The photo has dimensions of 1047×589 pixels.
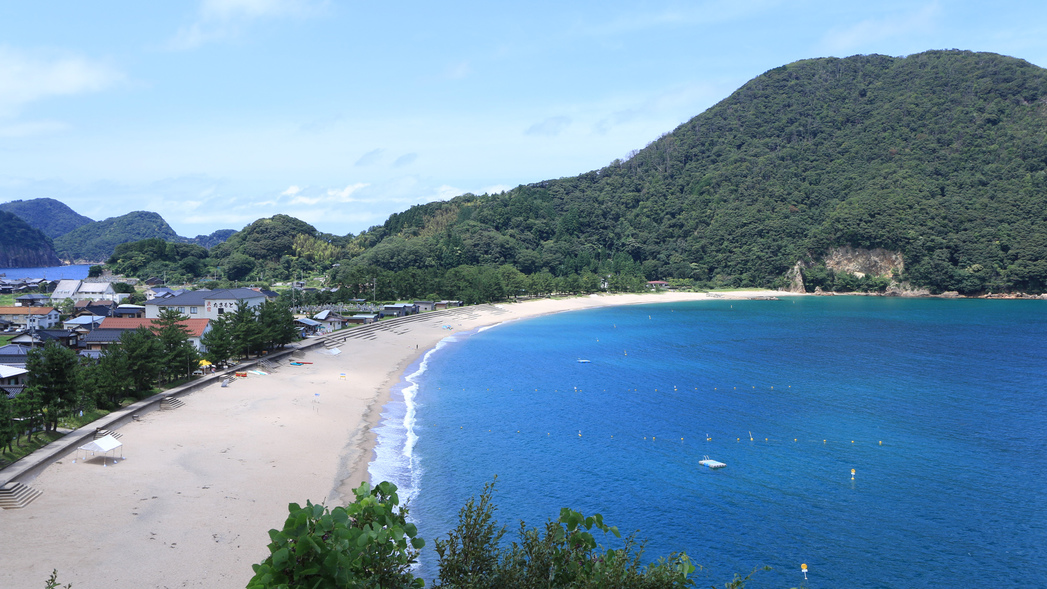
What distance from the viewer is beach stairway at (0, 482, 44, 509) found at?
1938 centimetres

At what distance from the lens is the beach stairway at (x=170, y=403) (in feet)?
107

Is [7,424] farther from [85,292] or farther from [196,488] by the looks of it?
[85,292]

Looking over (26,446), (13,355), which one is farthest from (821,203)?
(26,446)

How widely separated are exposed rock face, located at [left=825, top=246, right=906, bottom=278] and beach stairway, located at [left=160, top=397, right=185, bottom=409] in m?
140

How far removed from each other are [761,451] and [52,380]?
32.0m

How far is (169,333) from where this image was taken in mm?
37031

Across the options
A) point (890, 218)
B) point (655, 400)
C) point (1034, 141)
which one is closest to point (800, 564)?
point (655, 400)

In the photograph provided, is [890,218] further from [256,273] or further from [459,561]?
[459,561]

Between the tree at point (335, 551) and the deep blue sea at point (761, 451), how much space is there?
1272 cm

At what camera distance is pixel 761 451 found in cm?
3038

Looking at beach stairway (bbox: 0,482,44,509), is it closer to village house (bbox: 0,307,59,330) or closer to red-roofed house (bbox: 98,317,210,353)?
red-roofed house (bbox: 98,317,210,353)

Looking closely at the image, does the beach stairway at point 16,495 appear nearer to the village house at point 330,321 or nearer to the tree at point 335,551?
the tree at point 335,551

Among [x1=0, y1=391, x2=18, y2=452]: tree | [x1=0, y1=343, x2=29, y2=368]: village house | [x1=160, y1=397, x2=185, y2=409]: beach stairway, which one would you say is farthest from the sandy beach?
[x1=0, y1=343, x2=29, y2=368]: village house

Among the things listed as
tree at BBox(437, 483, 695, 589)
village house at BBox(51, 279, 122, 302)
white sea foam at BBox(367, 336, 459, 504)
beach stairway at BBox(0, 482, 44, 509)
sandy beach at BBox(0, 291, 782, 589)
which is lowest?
white sea foam at BBox(367, 336, 459, 504)
